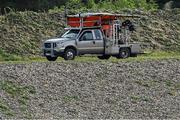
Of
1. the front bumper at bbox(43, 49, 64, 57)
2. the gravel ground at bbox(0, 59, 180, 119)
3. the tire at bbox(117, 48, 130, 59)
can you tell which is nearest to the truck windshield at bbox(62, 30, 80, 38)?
the front bumper at bbox(43, 49, 64, 57)

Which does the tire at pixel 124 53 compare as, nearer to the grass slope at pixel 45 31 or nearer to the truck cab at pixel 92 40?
the truck cab at pixel 92 40

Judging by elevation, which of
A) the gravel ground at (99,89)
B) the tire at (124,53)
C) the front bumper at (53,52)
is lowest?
the gravel ground at (99,89)

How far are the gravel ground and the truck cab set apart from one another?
507 cm

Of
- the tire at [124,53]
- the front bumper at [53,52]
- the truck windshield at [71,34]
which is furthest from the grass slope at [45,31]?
the tire at [124,53]

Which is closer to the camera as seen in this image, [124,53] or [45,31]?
[124,53]

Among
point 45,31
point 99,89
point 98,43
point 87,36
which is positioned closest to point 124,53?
point 98,43

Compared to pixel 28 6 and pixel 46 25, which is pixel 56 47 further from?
pixel 28 6

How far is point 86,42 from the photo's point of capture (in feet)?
103

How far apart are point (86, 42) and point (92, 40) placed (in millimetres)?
347

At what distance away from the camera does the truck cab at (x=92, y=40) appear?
3048 centimetres

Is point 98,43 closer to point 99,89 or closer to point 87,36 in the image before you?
point 87,36

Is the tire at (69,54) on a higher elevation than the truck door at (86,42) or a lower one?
lower

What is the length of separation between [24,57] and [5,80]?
1326 cm

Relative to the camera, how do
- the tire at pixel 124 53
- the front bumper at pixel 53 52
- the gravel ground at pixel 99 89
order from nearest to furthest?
the gravel ground at pixel 99 89
the front bumper at pixel 53 52
the tire at pixel 124 53
